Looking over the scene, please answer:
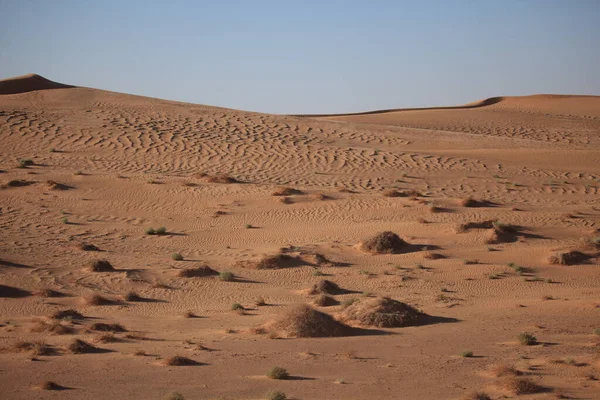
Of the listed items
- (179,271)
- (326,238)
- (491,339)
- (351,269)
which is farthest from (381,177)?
(491,339)

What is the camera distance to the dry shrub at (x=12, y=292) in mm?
16828

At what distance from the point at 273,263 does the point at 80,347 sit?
831cm

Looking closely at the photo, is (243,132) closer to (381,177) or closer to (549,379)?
(381,177)

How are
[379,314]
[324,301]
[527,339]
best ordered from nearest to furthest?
[527,339] < [379,314] < [324,301]

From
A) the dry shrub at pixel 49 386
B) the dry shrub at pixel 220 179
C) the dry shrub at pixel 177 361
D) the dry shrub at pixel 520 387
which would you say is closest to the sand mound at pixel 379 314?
the dry shrub at pixel 177 361

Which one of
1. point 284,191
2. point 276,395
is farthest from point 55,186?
point 276,395

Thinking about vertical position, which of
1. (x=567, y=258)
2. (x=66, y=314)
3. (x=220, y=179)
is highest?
(x=220, y=179)

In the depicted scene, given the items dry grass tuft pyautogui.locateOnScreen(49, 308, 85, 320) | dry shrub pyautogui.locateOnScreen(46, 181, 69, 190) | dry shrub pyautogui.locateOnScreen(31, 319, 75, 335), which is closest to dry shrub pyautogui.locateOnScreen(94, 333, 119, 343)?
dry shrub pyautogui.locateOnScreen(31, 319, 75, 335)

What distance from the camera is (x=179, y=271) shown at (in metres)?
19.0

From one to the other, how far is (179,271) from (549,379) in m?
10.8

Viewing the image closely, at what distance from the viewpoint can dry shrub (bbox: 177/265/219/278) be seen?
742 inches

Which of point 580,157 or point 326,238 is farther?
point 580,157

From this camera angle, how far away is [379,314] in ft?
46.2

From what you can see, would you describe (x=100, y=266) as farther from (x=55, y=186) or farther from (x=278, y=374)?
(x=278, y=374)
